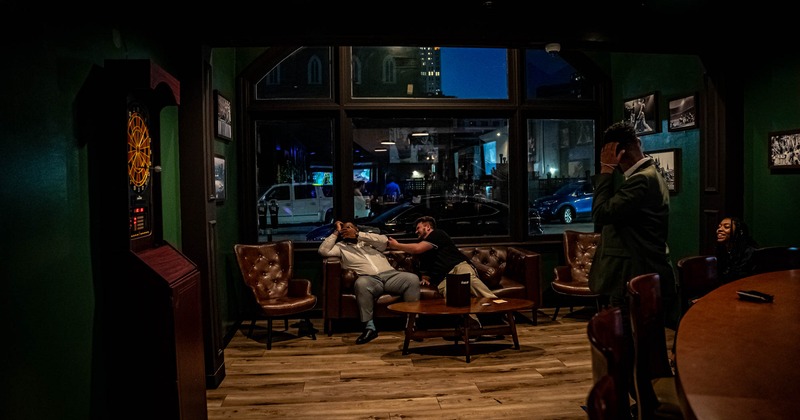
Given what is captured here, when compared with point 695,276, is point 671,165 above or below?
above

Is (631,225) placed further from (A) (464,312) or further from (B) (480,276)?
(B) (480,276)

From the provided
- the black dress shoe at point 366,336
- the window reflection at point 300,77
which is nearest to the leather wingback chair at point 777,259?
the black dress shoe at point 366,336

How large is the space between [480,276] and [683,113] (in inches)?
100

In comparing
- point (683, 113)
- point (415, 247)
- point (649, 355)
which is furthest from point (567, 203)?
point (649, 355)

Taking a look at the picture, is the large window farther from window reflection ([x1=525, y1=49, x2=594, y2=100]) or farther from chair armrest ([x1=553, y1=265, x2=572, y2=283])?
chair armrest ([x1=553, y1=265, x2=572, y2=283])

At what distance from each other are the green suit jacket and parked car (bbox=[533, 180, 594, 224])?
4.15 m

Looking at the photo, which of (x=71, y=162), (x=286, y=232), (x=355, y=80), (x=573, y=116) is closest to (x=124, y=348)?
(x=71, y=162)

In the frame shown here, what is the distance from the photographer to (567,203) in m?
7.21

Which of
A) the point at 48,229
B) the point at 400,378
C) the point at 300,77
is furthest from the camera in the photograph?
the point at 300,77

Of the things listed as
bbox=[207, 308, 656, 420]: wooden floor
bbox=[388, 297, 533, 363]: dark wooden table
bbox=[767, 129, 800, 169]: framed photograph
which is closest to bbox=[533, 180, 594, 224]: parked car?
bbox=[207, 308, 656, 420]: wooden floor

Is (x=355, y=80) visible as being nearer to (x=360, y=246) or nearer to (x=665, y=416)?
(x=360, y=246)

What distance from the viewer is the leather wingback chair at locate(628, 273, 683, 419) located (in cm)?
185

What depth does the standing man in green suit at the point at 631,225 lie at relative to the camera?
2.91 m

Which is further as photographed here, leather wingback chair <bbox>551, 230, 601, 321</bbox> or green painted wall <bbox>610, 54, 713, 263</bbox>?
leather wingback chair <bbox>551, 230, 601, 321</bbox>
